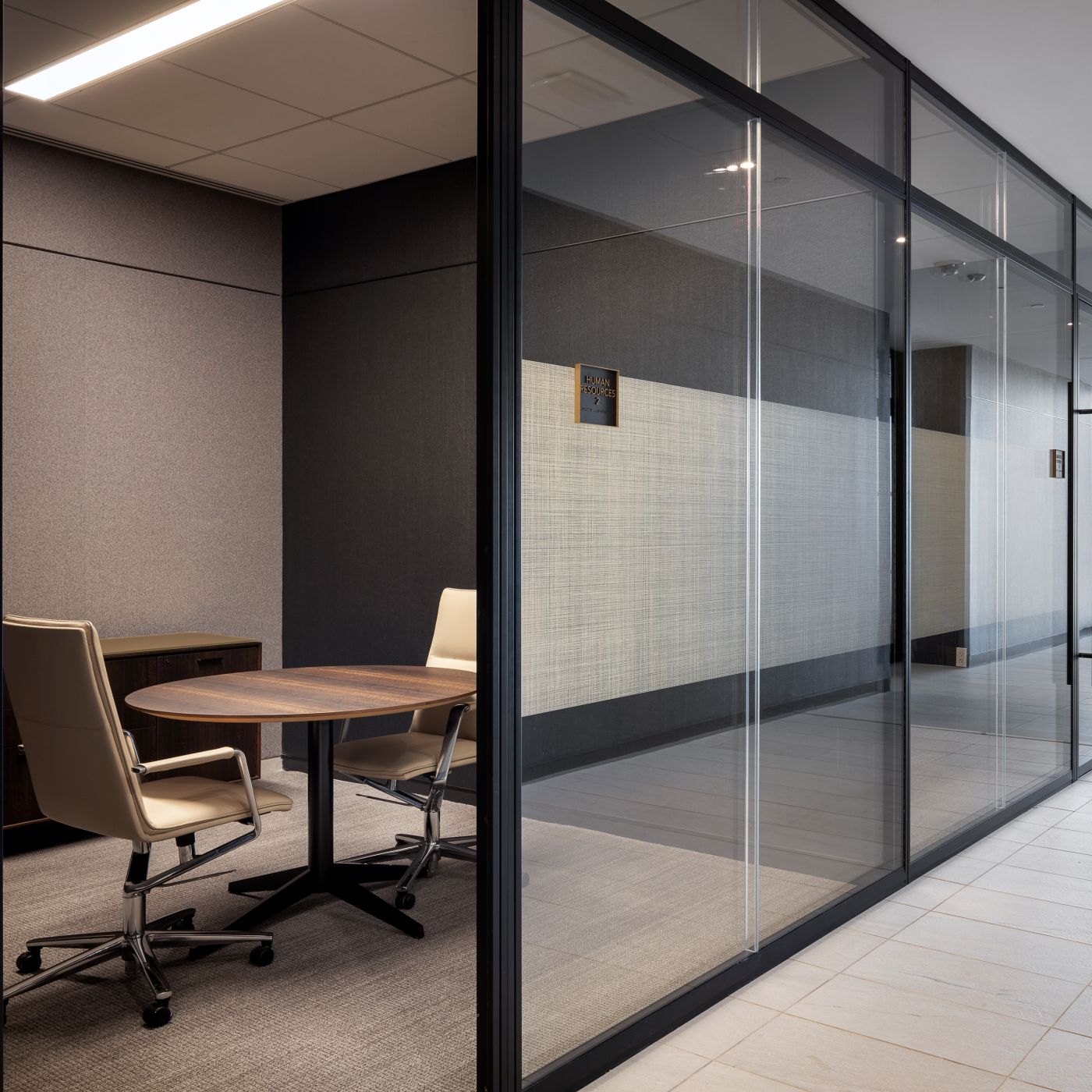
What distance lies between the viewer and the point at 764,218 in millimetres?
3225

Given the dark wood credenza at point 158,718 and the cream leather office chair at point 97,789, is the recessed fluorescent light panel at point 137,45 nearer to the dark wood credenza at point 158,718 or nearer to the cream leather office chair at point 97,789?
the cream leather office chair at point 97,789

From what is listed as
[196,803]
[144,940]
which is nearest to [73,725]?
[196,803]

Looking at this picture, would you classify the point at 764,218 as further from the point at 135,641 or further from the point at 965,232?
the point at 135,641

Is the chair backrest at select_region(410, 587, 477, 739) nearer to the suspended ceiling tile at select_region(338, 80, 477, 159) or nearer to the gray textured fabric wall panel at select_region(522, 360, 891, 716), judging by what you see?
the gray textured fabric wall panel at select_region(522, 360, 891, 716)

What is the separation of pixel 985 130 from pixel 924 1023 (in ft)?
12.0

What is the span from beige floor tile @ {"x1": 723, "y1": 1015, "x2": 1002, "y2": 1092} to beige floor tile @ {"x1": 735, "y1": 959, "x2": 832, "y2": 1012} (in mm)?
162

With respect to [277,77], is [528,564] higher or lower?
lower

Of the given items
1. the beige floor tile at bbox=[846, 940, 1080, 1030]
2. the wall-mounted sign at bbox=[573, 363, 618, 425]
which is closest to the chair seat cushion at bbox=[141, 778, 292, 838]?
the wall-mounted sign at bbox=[573, 363, 618, 425]

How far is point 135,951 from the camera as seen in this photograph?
3047 millimetres

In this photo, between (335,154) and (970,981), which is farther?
(335,154)

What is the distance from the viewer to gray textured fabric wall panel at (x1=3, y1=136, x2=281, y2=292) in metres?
5.02

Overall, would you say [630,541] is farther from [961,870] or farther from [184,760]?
[961,870]

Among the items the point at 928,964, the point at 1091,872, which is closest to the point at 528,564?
the point at 928,964

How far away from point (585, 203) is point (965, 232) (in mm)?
2628
